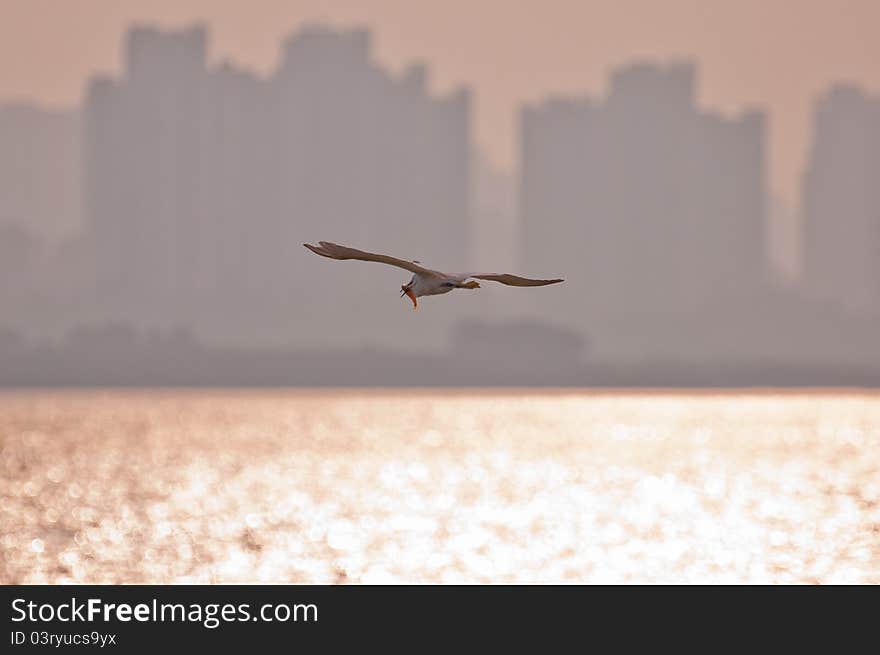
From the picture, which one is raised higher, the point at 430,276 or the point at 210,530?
the point at 430,276

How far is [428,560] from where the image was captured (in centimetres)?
15012

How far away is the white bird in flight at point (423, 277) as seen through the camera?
4159 cm

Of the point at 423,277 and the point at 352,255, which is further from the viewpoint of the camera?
the point at 423,277

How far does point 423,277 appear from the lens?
43.7 m

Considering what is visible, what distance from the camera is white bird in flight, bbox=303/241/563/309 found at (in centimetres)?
4159
